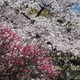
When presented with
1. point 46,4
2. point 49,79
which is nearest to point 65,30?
point 46,4

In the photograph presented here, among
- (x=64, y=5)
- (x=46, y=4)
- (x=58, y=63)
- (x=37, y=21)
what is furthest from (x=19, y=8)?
(x=58, y=63)

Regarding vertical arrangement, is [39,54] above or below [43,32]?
above

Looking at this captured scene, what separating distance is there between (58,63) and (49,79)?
9311mm

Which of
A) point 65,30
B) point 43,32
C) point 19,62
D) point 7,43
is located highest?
point 7,43

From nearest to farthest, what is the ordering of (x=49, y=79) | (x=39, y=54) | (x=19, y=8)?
1. (x=39, y=54)
2. (x=49, y=79)
3. (x=19, y=8)

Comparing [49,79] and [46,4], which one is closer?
[49,79]

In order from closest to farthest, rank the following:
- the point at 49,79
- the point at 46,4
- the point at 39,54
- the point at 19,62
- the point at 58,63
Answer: the point at 19,62 → the point at 39,54 → the point at 49,79 → the point at 46,4 → the point at 58,63

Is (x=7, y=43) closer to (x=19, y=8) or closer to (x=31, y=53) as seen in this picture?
(x=31, y=53)

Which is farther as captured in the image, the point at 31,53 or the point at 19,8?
the point at 19,8

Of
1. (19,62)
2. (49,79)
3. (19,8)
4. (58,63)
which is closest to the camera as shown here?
(19,62)

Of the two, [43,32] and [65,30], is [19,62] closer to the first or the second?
[43,32]

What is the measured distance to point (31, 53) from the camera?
27.0 feet

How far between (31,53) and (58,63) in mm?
10919

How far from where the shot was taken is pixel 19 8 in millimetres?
12203
